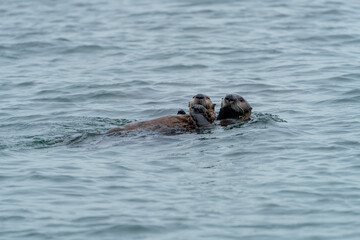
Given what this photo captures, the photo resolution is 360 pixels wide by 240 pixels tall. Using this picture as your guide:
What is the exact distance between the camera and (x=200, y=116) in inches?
380

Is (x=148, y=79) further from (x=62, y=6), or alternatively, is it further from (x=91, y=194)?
(x=62, y=6)

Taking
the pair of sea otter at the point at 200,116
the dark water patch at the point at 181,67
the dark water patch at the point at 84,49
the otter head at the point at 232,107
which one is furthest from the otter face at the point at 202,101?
the dark water patch at the point at 84,49

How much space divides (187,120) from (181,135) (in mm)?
357

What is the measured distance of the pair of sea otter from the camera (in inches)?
368

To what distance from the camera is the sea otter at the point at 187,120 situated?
9250mm

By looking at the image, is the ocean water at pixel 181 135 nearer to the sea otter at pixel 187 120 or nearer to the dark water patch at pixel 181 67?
the dark water patch at pixel 181 67

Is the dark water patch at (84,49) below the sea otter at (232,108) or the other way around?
the other way around

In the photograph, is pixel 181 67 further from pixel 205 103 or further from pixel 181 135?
pixel 181 135

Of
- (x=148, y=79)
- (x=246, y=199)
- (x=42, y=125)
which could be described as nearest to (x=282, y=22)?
(x=148, y=79)

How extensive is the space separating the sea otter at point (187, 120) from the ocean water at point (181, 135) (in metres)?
A: 0.17

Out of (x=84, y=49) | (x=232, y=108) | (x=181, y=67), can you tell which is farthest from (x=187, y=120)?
(x=84, y=49)

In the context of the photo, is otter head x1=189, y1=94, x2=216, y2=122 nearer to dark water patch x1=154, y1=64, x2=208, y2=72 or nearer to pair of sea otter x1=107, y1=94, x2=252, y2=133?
pair of sea otter x1=107, y1=94, x2=252, y2=133

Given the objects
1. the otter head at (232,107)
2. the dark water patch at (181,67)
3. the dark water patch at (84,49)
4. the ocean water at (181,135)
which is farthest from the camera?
the dark water patch at (84,49)

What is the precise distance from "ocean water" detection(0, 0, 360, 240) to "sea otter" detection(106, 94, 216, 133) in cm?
17
